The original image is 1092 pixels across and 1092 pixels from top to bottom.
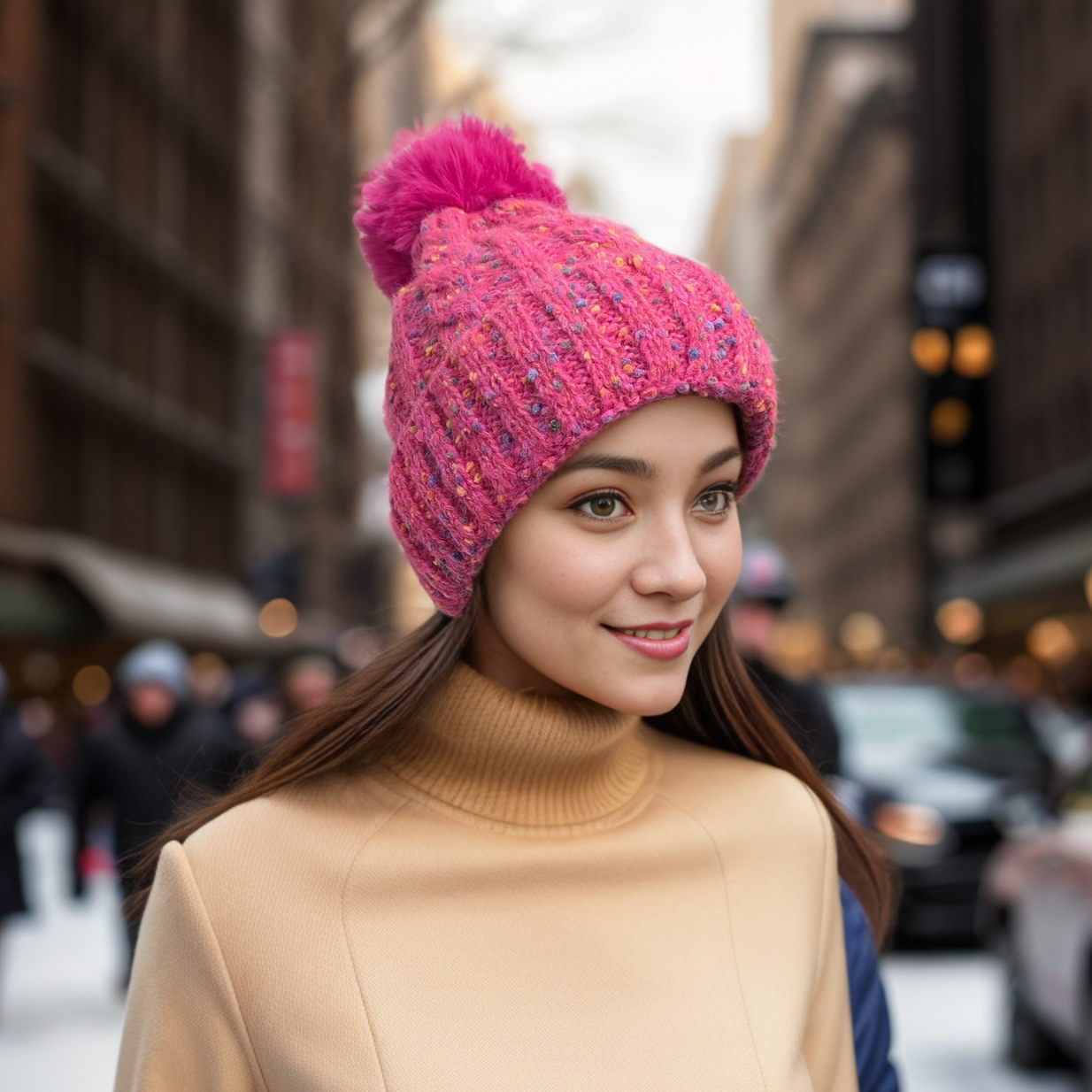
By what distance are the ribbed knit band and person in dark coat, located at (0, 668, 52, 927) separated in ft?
28.3

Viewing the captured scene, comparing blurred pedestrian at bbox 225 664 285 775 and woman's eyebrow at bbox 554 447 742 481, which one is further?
blurred pedestrian at bbox 225 664 285 775

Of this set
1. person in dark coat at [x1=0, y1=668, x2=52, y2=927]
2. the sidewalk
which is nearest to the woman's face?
the sidewalk

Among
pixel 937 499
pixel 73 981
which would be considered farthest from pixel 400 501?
pixel 937 499

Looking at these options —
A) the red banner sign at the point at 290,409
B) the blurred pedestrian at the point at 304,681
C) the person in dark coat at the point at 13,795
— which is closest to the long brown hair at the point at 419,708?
the blurred pedestrian at the point at 304,681

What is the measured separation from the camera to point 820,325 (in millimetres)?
102000

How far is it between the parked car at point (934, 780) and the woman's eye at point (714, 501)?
8720 mm

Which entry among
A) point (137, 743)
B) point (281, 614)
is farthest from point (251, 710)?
point (281, 614)

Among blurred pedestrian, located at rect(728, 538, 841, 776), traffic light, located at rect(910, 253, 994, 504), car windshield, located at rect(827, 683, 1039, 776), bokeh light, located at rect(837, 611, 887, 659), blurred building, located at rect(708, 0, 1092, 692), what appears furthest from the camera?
bokeh light, located at rect(837, 611, 887, 659)

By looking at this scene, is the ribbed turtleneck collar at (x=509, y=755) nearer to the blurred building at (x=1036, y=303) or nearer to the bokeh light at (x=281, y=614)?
the bokeh light at (x=281, y=614)

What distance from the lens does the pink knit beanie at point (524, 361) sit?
1.99 m

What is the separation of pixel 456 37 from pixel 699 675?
20.3 meters

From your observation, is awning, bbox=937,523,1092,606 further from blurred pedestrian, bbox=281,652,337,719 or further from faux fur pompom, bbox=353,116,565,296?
faux fur pompom, bbox=353,116,565,296

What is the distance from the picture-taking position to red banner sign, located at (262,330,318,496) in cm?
2834

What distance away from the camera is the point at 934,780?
11930 millimetres
